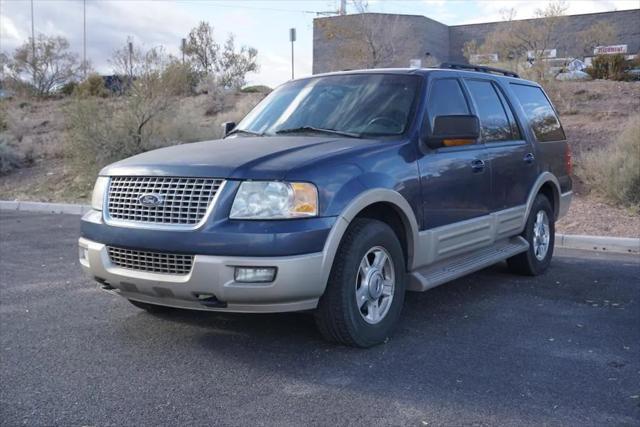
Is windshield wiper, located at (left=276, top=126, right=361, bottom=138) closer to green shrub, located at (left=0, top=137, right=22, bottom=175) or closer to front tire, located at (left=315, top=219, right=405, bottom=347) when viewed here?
front tire, located at (left=315, top=219, right=405, bottom=347)

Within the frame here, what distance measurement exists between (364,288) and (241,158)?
1.19 metres

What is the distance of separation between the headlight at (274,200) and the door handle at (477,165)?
2028 millimetres

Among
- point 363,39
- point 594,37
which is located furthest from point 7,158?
point 594,37

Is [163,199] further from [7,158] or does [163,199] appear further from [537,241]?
[7,158]

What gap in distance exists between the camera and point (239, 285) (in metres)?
4.19

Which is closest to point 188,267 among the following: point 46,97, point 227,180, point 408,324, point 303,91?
point 227,180

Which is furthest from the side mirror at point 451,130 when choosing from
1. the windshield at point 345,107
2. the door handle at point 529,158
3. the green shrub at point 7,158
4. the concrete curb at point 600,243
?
the green shrub at point 7,158

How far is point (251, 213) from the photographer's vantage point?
4.23m

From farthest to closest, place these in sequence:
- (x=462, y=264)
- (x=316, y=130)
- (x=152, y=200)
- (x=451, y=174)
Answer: (x=462, y=264) → (x=451, y=174) → (x=316, y=130) → (x=152, y=200)

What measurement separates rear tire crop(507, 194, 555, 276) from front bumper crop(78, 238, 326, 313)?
3397mm

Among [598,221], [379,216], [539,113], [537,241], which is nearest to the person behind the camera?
[379,216]

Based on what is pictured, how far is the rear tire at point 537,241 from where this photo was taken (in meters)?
7.05

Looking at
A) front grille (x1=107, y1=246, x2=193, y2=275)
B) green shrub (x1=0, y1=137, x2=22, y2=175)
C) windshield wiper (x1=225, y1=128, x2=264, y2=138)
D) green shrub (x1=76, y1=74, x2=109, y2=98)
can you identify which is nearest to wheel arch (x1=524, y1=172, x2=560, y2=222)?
windshield wiper (x1=225, y1=128, x2=264, y2=138)

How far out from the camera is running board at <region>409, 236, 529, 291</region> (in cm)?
521
